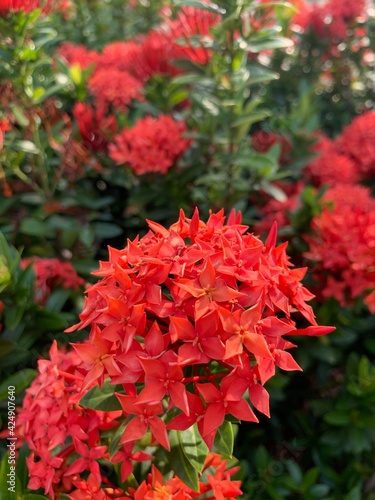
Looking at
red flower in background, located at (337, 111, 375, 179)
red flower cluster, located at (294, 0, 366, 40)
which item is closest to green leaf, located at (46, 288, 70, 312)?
red flower in background, located at (337, 111, 375, 179)

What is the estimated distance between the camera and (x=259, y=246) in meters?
0.81

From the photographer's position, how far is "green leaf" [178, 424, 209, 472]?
85 cm

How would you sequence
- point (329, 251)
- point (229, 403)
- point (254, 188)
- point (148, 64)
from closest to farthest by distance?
1. point (229, 403)
2. point (329, 251)
3. point (254, 188)
4. point (148, 64)

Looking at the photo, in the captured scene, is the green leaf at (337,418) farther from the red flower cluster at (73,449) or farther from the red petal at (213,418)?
the red petal at (213,418)

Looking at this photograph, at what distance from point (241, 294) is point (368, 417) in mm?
950

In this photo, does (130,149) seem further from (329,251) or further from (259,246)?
(259,246)

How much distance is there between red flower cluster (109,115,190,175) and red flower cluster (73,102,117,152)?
0.09 meters

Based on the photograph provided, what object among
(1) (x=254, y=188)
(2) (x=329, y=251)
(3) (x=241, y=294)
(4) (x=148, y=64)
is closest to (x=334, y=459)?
(2) (x=329, y=251)

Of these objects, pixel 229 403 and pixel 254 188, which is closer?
pixel 229 403

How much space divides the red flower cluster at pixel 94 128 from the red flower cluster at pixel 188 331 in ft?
2.86

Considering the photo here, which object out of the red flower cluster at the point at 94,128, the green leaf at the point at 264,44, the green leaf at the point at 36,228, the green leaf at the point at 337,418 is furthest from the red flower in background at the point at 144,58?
the green leaf at the point at 337,418

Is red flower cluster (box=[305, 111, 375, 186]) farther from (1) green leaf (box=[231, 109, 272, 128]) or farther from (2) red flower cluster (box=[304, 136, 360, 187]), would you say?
(1) green leaf (box=[231, 109, 272, 128])

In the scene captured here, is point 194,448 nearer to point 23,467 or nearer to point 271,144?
point 23,467

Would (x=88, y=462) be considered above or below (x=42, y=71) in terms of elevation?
below
